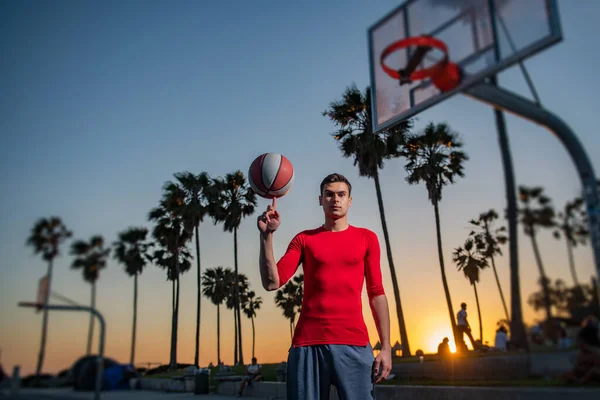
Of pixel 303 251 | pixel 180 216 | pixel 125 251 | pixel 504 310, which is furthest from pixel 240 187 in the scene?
pixel 303 251

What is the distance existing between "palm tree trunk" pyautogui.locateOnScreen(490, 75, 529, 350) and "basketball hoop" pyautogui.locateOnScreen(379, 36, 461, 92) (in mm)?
2043

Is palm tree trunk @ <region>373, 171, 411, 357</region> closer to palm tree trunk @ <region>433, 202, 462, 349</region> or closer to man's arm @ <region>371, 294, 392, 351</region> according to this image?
palm tree trunk @ <region>433, 202, 462, 349</region>

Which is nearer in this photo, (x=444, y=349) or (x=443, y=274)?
(x=444, y=349)

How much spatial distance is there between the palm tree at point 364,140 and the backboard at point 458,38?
8770mm

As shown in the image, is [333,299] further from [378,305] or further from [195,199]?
[195,199]

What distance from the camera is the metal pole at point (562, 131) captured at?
419 centimetres

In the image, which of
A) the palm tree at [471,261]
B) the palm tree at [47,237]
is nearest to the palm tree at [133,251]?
the palm tree at [47,237]

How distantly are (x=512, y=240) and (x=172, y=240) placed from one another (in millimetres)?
21651

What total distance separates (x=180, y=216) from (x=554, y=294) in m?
20.9

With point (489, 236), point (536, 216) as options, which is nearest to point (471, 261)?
point (489, 236)

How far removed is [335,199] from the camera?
10.4 feet

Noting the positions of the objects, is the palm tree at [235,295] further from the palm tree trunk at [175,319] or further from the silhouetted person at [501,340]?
the silhouetted person at [501,340]

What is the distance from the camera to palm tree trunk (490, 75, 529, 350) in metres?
6.02

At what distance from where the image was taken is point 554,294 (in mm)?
5473
